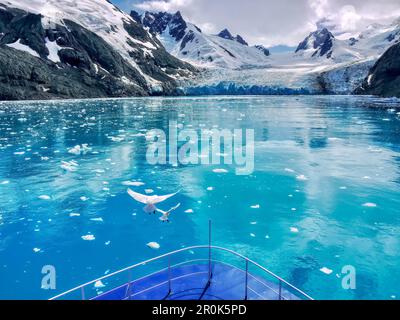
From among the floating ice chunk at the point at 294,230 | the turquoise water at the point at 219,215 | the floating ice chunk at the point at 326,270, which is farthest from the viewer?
the floating ice chunk at the point at 294,230

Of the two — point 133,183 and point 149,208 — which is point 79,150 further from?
point 149,208

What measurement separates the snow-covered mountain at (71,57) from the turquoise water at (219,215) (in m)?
70.8

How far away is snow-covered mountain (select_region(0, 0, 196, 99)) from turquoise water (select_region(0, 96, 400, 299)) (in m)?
70.8

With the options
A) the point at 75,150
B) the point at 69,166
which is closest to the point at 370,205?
the point at 69,166

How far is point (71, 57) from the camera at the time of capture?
4053 inches

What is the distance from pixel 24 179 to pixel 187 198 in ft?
27.4

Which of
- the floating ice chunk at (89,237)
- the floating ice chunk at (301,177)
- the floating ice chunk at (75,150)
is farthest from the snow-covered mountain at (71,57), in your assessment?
the floating ice chunk at (89,237)

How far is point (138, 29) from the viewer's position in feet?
531

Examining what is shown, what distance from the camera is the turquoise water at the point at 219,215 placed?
8969 mm

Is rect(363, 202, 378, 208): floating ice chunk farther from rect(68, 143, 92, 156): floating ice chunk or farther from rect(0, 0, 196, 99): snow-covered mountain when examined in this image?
rect(0, 0, 196, 99): snow-covered mountain

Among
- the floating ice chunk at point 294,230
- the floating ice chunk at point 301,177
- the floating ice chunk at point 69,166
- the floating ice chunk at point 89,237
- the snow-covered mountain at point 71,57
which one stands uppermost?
the snow-covered mountain at point 71,57

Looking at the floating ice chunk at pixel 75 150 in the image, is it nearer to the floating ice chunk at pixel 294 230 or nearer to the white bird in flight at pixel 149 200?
the white bird in flight at pixel 149 200

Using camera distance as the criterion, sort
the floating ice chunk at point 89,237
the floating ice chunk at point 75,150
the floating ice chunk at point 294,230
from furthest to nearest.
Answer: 1. the floating ice chunk at point 75,150
2. the floating ice chunk at point 294,230
3. the floating ice chunk at point 89,237

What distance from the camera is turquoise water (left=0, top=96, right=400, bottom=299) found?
8969mm
